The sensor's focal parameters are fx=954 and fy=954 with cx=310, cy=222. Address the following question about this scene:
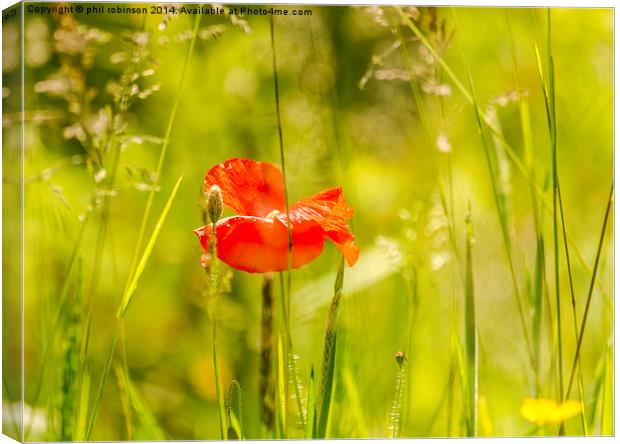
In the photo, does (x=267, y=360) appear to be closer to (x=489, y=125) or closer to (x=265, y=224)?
(x=265, y=224)

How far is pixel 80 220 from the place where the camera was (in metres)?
1.39

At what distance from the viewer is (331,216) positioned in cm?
122

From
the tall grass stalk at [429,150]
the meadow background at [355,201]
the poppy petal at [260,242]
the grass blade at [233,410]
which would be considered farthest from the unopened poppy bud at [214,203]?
the tall grass stalk at [429,150]

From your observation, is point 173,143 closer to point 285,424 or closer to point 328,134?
point 328,134

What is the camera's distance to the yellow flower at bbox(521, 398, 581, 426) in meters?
1.35

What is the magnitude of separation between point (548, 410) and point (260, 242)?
511 mm

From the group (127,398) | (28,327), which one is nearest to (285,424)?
(127,398)

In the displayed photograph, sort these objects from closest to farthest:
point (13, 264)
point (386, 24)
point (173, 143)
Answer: point (13, 264) → point (386, 24) → point (173, 143)

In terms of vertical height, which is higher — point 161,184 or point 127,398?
point 161,184

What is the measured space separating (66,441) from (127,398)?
0.36ft

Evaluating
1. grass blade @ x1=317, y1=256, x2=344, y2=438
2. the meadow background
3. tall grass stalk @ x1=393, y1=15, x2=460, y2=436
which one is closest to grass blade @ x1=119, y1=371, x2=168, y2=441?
the meadow background

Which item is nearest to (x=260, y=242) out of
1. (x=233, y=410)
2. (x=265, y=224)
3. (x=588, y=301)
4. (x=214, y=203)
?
(x=265, y=224)

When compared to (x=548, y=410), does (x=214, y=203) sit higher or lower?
higher

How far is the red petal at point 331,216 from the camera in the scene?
1.20m
